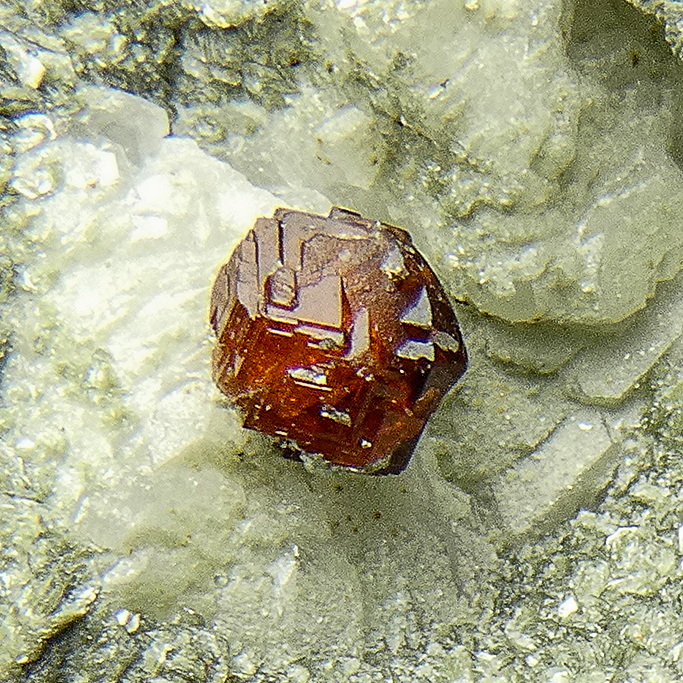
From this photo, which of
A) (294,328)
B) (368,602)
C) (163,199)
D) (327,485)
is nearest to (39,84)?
(163,199)

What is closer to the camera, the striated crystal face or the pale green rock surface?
the striated crystal face

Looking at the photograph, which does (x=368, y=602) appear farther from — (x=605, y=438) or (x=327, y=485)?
(x=605, y=438)

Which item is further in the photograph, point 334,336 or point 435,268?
point 435,268

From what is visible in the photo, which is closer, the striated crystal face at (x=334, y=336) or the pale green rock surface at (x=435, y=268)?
the striated crystal face at (x=334, y=336)
